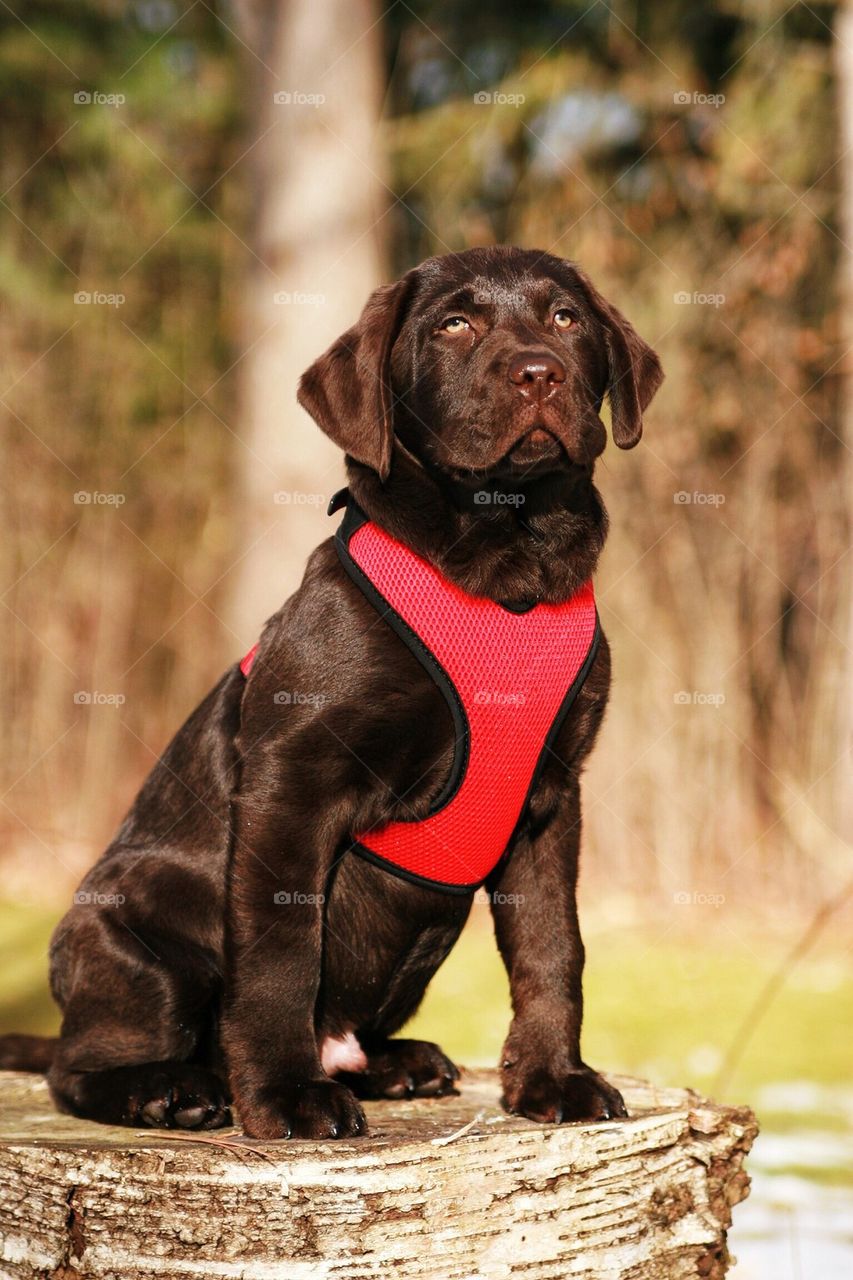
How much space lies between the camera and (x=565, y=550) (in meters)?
2.87

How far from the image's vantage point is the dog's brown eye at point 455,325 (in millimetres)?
2893

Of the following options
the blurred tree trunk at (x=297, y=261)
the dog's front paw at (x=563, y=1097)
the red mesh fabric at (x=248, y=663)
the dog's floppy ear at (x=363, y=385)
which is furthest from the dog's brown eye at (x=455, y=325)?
the blurred tree trunk at (x=297, y=261)

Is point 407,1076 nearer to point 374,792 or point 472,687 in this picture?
point 374,792

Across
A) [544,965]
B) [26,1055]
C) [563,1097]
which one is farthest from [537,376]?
[26,1055]

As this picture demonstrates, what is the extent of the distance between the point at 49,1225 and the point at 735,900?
5159 mm

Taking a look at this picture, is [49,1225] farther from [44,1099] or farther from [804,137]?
[804,137]

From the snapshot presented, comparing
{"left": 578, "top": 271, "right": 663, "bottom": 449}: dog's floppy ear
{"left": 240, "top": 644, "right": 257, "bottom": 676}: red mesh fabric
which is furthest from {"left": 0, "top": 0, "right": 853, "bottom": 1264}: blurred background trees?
{"left": 578, "top": 271, "right": 663, "bottom": 449}: dog's floppy ear

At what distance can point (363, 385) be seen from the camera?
9.32 ft

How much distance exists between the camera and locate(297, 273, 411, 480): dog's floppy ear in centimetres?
277

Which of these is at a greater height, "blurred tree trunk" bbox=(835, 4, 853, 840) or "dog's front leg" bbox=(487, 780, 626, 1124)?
"blurred tree trunk" bbox=(835, 4, 853, 840)

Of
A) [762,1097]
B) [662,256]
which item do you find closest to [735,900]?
[762,1097]

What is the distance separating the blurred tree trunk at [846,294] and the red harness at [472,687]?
4.42 meters

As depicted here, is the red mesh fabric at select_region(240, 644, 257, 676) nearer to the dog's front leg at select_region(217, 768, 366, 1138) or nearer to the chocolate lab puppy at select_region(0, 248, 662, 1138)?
the chocolate lab puppy at select_region(0, 248, 662, 1138)

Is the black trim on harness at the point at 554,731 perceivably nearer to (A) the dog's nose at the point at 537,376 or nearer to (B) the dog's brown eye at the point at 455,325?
(A) the dog's nose at the point at 537,376
